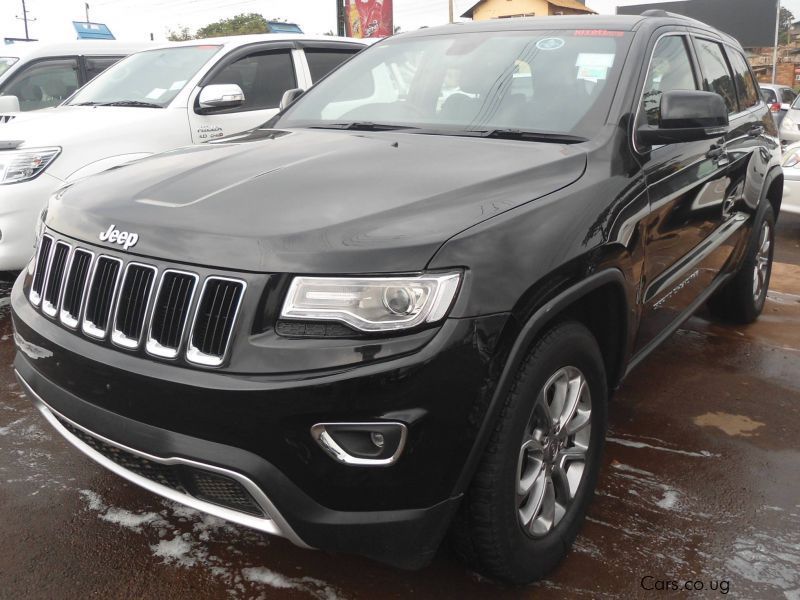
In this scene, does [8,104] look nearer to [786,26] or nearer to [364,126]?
[364,126]

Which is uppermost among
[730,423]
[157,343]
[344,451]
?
[157,343]

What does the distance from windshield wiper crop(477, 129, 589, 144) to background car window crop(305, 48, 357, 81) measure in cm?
394

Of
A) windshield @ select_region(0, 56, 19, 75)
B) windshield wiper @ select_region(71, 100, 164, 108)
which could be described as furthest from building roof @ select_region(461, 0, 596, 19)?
windshield wiper @ select_region(71, 100, 164, 108)

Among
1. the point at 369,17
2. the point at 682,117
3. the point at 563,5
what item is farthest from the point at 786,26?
the point at 682,117

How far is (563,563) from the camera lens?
2.52 meters

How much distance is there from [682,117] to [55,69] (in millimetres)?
7356

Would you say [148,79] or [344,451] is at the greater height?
[148,79]

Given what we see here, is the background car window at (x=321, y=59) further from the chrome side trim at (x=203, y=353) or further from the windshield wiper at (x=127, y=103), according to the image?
the chrome side trim at (x=203, y=353)

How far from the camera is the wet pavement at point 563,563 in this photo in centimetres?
239

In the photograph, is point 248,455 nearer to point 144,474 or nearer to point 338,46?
point 144,474

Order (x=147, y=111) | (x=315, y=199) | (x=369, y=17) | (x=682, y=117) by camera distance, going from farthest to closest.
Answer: (x=369, y=17) → (x=147, y=111) → (x=682, y=117) → (x=315, y=199)

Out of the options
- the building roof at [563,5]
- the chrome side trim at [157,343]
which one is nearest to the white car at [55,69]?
the chrome side trim at [157,343]

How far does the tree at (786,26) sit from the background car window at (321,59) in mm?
68351

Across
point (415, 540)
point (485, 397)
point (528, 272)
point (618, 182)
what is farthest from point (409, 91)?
point (415, 540)
